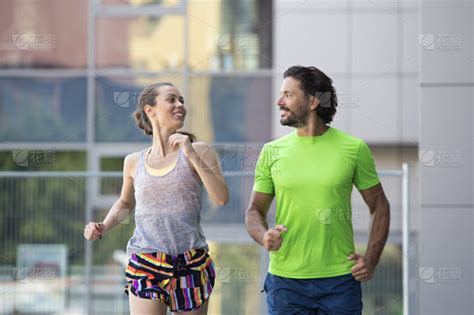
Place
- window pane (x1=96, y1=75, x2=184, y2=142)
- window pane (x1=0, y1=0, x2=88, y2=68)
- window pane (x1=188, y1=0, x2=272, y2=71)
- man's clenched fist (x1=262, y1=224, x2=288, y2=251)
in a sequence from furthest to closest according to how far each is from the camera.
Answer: window pane (x1=0, y1=0, x2=88, y2=68) → window pane (x1=188, y1=0, x2=272, y2=71) → window pane (x1=96, y1=75, x2=184, y2=142) → man's clenched fist (x1=262, y1=224, x2=288, y2=251)

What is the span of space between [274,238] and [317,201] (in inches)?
6.5

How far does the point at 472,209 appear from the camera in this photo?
4.14 metres

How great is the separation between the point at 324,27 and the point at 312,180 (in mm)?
3272

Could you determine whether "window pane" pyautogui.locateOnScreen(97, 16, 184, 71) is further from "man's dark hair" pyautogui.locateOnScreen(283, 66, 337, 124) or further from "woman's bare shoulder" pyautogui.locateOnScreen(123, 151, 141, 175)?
"man's dark hair" pyautogui.locateOnScreen(283, 66, 337, 124)

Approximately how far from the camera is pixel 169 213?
255 centimetres

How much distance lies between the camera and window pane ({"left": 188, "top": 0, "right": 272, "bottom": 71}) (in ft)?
20.0

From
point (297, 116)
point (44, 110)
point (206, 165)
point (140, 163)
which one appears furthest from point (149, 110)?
point (44, 110)

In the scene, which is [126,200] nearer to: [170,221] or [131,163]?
[131,163]

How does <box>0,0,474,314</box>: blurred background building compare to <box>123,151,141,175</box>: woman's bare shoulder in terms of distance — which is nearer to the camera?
<box>123,151,141,175</box>: woman's bare shoulder

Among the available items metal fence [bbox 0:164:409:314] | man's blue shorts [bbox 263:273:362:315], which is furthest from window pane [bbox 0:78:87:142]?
man's blue shorts [bbox 263:273:362:315]

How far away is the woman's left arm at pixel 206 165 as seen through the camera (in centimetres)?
254

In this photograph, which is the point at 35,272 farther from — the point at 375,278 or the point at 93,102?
the point at 93,102

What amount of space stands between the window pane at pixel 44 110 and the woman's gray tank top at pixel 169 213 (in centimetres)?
361

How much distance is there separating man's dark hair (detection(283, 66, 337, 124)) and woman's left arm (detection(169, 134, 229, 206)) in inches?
11.6
